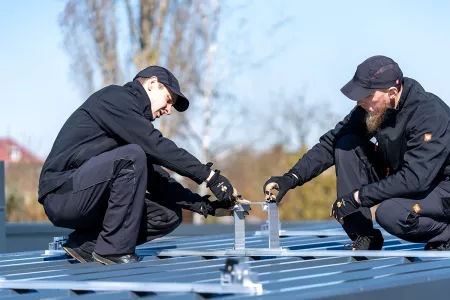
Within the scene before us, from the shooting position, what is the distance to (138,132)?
15.0 feet

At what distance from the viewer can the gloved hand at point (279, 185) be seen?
4.75 m

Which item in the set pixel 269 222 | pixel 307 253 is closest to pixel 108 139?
pixel 269 222

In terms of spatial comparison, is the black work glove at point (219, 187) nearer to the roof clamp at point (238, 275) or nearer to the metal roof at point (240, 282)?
the metal roof at point (240, 282)

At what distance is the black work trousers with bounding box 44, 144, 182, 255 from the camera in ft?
14.4

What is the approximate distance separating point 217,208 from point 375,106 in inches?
40.6

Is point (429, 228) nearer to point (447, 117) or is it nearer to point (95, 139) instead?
point (447, 117)

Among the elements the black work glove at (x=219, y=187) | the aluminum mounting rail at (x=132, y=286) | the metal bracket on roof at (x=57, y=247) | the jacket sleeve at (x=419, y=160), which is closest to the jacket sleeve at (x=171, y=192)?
the black work glove at (x=219, y=187)

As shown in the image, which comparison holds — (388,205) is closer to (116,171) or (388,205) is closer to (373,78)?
(373,78)

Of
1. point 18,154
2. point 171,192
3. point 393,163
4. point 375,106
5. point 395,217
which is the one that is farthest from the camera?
point 18,154

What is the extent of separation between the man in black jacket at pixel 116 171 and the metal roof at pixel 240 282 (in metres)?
0.16

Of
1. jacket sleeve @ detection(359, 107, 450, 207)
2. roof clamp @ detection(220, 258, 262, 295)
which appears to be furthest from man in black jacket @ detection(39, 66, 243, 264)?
roof clamp @ detection(220, 258, 262, 295)

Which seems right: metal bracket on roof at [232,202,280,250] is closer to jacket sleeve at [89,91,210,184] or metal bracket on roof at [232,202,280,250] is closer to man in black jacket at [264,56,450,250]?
man in black jacket at [264,56,450,250]

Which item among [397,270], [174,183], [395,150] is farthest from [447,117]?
[174,183]

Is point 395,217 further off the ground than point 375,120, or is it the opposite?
point 375,120
